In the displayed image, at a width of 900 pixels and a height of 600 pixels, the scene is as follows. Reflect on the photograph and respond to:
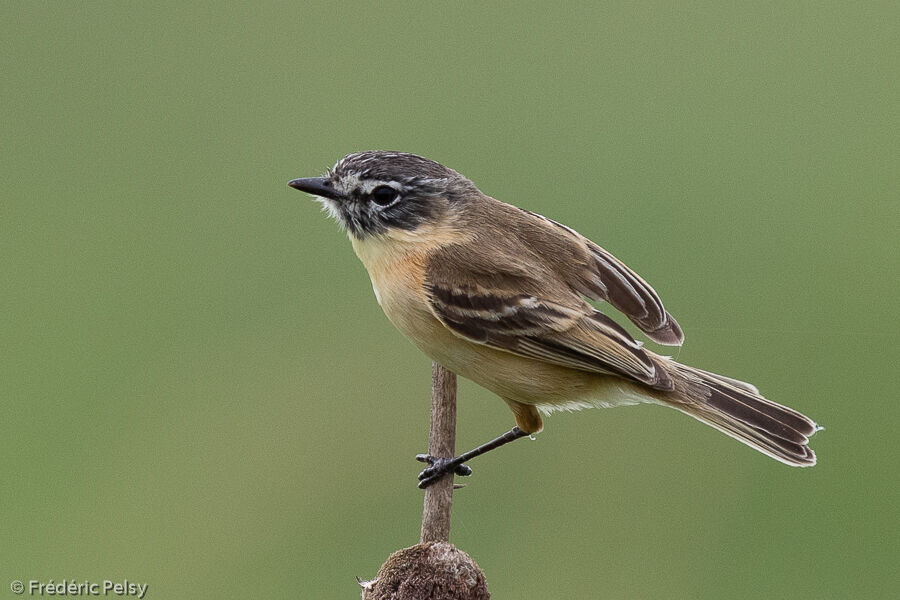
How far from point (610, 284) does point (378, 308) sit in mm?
4314

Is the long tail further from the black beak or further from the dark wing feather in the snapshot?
the black beak

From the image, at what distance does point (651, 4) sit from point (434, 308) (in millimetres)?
8209

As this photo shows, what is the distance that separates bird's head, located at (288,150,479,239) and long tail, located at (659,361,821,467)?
54.0 inches

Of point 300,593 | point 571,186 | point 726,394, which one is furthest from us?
point 571,186

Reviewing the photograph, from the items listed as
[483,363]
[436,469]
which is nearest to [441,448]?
[436,469]

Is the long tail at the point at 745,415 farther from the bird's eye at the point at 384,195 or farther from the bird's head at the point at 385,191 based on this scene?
the bird's eye at the point at 384,195

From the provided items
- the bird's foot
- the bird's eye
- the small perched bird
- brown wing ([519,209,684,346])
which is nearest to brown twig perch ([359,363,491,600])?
the bird's foot

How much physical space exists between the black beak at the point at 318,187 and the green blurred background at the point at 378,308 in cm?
44

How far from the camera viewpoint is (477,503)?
779cm

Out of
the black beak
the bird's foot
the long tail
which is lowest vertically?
the bird's foot

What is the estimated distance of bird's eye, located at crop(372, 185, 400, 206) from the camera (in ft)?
17.3

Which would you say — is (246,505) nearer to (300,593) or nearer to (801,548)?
(300,593)

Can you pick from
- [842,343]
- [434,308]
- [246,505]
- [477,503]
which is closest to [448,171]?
[434,308]

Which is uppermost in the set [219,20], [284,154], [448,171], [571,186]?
[219,20]
